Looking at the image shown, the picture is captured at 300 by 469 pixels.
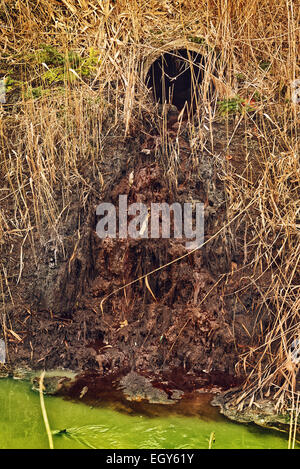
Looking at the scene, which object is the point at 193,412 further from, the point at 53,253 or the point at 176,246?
the point at 53,253

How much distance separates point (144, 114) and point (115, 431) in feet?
4.53

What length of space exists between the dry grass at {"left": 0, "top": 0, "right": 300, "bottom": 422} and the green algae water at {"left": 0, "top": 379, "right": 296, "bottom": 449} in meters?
0.37

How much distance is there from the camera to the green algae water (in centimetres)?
143

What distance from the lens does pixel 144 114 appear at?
2197 millimetres

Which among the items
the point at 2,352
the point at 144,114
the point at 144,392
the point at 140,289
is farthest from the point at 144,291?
the point at 144,114

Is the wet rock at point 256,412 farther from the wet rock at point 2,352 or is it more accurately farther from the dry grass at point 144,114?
the wet rock at point 2,352

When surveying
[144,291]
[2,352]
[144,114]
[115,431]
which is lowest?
[115,431]

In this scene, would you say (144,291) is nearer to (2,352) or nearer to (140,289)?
(140,289)

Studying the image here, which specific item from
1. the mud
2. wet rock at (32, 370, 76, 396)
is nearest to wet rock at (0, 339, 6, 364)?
the mud

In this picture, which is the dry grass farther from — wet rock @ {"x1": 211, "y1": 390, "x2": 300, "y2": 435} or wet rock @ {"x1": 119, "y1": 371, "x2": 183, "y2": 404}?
wet rock @ {"x1": 119, "y1": 371, "x2": 183, "y2": 404}

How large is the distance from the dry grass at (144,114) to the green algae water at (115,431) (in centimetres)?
37

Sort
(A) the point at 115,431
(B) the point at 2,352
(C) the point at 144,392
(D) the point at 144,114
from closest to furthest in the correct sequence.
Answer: (A) the point at 115,431, (C) the point at 144,392, (B) the point at 2,352, (D) the point at 144,114

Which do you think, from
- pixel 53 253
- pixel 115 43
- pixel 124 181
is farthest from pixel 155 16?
pixel 53 253
